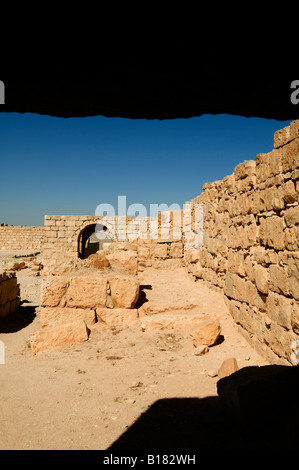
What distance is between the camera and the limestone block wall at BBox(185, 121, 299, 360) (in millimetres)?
3801

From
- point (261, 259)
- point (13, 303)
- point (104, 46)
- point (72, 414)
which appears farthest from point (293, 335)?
point (13, 303)

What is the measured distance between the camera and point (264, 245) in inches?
182

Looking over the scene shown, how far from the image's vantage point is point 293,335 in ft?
12.3

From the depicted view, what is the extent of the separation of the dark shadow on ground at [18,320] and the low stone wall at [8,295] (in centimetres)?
15

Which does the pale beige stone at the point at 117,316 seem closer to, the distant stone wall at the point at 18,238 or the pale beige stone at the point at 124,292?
the pale beige stone at the point at 124,292

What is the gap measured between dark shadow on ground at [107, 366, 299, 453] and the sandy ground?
10 centimetres

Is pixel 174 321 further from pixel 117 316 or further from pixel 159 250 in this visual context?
pixel 159 250

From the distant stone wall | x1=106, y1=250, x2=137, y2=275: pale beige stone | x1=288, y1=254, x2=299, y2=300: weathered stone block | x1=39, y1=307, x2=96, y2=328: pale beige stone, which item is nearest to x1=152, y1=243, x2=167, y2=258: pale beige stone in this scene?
x1=106, y1=250, x2=137, y2=275: pale beige stone

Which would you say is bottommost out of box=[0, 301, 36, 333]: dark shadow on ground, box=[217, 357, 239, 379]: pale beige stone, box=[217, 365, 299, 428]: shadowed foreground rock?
box=[0, 301, 36, 333]: dark shadow on ground

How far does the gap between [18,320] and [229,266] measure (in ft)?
17.6

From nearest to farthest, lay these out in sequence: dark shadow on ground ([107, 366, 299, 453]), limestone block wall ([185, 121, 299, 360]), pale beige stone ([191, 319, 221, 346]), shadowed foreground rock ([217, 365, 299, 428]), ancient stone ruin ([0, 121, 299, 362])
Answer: dark shadow on ground ([107, 366, 299, 453]) < shadowed foreground rock ([217, 365, 299, 428]) < limestone block wall ([185, 121, 299, 360]) < ancient stone ruin ([0, 121, 299, 362]) < pale beige stone ([191, 319, 221, 346])

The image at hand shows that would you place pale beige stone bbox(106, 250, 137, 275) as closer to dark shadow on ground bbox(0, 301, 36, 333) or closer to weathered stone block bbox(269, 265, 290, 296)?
dark shadow on ground bbox(0, 301, 36, 333)

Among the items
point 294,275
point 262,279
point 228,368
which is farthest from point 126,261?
point 294,275

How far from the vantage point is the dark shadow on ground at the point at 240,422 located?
2439 millimetres
